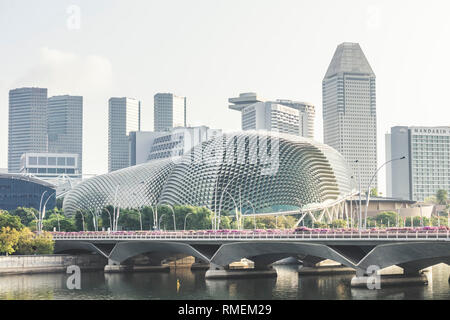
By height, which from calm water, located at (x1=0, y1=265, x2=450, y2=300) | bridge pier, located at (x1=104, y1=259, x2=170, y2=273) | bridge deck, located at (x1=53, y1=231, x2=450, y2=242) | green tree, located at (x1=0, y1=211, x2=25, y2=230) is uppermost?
green tree, located at (x1=0, y1=211, x2=25, y2=230)

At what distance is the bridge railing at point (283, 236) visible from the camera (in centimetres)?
7994

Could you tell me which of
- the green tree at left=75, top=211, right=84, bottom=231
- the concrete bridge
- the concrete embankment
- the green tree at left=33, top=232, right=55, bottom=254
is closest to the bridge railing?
the concrete bridge

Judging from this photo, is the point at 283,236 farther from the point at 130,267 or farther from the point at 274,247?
the point at 130,267

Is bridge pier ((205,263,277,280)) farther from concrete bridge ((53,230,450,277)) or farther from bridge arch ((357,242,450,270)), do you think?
bridge arch ((357,242,450,270))

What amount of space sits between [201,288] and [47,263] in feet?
143

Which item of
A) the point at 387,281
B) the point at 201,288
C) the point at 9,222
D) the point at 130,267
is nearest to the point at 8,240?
the point at 9,222

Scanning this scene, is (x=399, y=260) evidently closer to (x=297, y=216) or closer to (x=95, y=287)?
(x=95, y=287)

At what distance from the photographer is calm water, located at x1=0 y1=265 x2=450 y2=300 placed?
8575 centimetres

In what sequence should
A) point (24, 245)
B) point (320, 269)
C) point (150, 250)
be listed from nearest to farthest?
point (320, 269) → point (150, 250) → point (24, 245)

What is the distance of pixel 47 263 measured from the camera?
129875 millimetres

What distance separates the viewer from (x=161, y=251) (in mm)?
125688

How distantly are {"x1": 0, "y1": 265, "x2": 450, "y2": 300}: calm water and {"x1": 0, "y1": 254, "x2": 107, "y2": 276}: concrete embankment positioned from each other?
480cm

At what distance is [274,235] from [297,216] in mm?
96336
